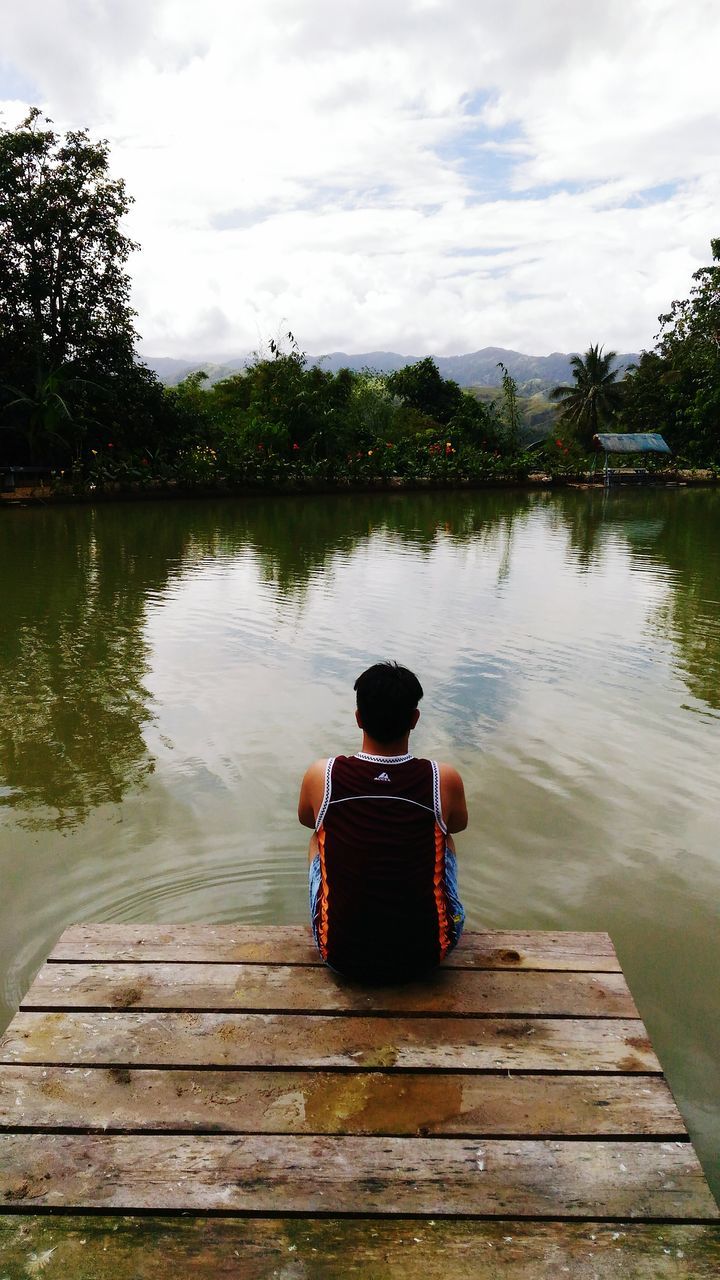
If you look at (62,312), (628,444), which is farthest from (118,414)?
(628,444)

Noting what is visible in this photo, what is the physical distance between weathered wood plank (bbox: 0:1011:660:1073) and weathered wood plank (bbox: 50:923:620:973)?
0.23m

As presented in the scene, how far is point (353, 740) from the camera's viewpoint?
490 centimetres

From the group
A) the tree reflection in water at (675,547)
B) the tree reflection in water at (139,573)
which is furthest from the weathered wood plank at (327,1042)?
the tree reflection in water at (675,547)

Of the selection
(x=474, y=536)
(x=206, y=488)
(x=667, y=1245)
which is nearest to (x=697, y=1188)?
(x=667, y=1245)

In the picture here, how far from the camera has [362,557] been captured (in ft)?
40.9

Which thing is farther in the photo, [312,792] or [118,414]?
[118,414]

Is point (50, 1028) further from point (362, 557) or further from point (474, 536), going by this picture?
point (474, 536)

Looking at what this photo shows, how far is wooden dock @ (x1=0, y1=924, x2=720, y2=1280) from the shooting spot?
148 centimetres

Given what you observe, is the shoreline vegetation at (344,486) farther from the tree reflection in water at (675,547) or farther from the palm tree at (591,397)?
the palm tree at (591,397)

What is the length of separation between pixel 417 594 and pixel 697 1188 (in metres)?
8.08

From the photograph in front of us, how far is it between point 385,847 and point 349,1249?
822mm

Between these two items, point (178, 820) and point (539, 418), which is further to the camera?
point (539, 418)

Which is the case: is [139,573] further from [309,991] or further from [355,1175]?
[355,1175]

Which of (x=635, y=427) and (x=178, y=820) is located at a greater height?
(x=635, y=427)
